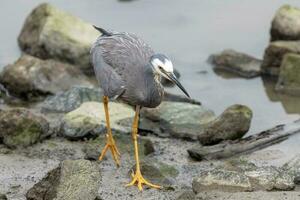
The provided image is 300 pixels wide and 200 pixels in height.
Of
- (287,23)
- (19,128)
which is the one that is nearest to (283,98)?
(287,23)

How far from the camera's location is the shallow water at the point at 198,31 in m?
10.7

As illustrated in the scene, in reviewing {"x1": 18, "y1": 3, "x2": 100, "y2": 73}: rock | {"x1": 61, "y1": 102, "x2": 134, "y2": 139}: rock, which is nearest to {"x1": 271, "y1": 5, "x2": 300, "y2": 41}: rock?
{"x1": 18, "y1": 3, "x2": 100, "y2": 73}: rock

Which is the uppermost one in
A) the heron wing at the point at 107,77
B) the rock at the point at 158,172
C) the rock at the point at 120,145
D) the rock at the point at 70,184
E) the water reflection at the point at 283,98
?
the heron wing at the point at 107,77

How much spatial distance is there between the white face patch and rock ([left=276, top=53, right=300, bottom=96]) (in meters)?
3.30

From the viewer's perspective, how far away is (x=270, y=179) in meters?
→ 7.30

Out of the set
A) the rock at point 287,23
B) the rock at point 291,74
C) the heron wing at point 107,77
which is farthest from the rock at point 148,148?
the rock at point 287,23

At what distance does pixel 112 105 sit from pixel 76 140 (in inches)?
32.4

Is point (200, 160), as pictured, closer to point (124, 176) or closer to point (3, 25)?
point (124, 176)

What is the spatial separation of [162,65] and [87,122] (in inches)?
62.6

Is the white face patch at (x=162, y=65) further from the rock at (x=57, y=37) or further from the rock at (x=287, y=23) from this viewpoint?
the rock at (x=287, y=23)

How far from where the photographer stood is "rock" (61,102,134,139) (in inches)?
350

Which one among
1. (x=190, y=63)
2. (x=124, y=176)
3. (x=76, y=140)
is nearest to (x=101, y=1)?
(x=190, y=63)

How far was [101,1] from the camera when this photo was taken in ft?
45.0

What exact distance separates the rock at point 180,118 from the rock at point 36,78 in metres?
1.56
